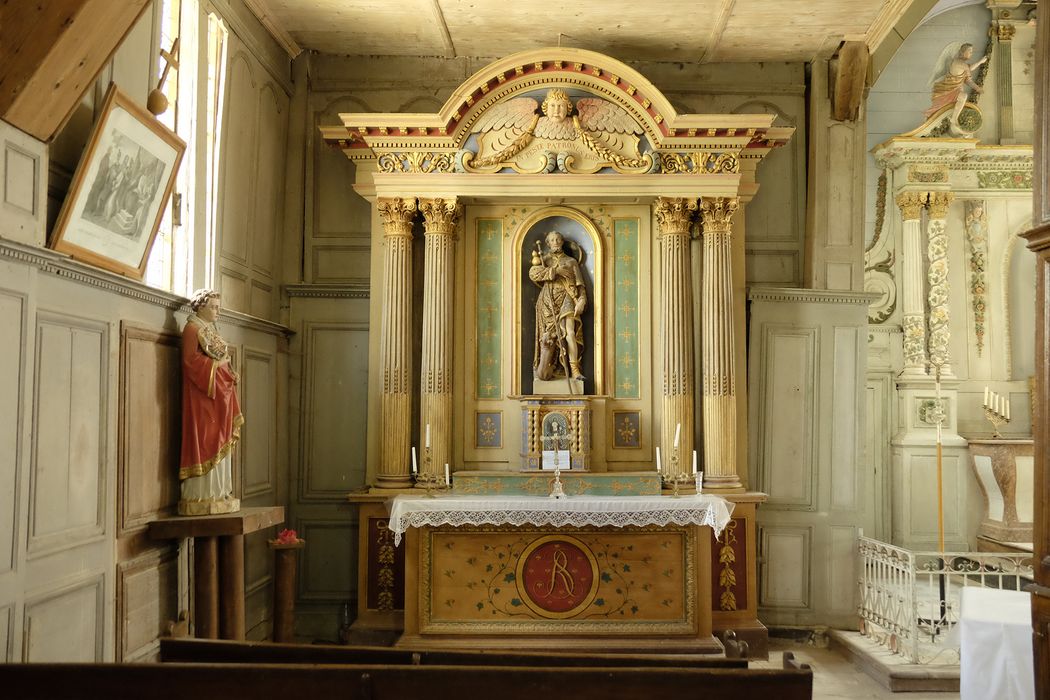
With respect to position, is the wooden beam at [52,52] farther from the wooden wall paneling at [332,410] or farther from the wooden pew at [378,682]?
the wooden wall paneling at [332,410]

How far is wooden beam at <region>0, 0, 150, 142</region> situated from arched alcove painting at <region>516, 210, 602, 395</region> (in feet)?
12.0

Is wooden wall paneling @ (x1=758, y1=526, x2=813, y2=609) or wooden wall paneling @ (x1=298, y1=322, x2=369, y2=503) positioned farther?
wooden wall paneling @ (x1=298, y1=322, x2=369, y2=503)

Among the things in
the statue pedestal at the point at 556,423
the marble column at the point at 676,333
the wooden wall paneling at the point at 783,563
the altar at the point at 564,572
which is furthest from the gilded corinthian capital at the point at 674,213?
the wooden wall paneling at the point at 783,563

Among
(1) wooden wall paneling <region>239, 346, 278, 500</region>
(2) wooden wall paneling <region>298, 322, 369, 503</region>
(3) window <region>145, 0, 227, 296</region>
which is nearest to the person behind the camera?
(3) window <region>145, 0, 227, 296</region>

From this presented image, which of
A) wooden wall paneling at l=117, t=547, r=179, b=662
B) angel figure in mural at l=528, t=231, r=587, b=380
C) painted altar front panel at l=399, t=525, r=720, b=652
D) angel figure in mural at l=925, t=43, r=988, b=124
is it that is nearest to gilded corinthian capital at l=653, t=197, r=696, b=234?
angel figure in mural at l=528, t=231, r=587, b=380

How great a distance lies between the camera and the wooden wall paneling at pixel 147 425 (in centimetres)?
451

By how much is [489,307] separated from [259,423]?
1.94 meters

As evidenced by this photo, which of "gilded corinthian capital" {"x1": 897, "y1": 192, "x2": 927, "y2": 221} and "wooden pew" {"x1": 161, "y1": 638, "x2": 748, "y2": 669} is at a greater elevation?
"gilded corinthian capital" {"x1": 897, "y1": 192, "x2": 927, "y2": 221}

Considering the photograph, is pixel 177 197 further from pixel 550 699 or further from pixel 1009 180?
pixel 1009 180

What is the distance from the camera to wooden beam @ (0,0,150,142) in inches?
138

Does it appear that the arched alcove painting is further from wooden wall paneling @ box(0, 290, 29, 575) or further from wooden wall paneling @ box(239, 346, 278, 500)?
wooden wall paneling @ box(0, 290, 29, 575)

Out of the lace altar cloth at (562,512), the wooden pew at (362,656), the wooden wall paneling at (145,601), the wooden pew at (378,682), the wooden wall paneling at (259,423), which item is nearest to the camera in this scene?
the wooden pew at (378,682)

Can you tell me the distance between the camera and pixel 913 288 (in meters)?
8.88

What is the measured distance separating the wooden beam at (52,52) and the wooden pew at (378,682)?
2.24 metres
